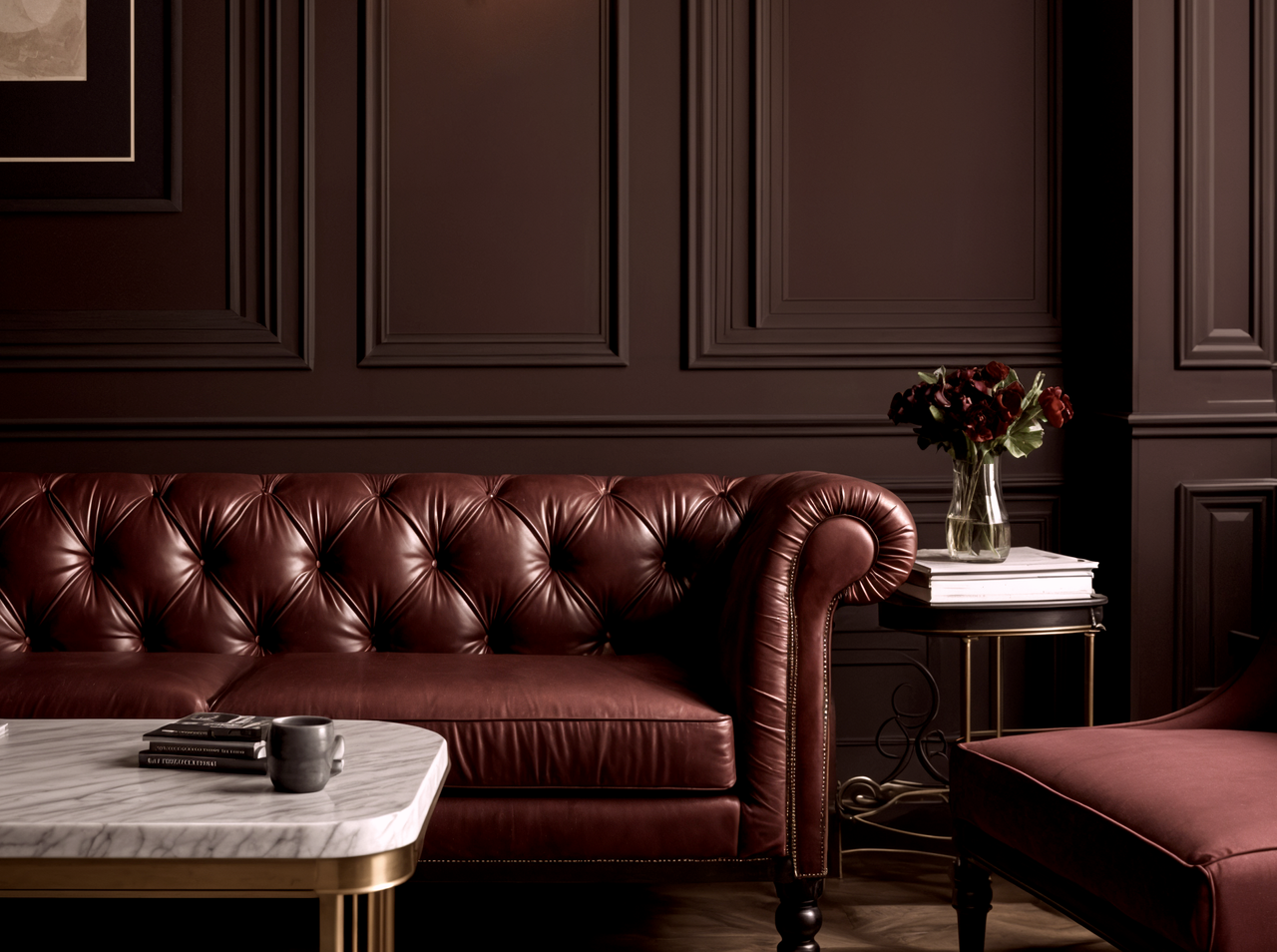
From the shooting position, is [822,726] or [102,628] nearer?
[822,726]

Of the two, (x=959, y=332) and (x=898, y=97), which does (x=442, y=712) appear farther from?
(x=898, y=97)

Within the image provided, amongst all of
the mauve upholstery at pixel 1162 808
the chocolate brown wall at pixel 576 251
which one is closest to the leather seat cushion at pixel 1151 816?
the mauve upholstery at pixel 1162 808

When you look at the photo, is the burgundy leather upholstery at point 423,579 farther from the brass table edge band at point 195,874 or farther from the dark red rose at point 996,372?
the brass table edge band at point 195,874

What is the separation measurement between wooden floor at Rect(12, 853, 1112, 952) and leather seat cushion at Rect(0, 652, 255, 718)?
1.42 feet

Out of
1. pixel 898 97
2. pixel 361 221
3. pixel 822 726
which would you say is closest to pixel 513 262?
pixel 361 221

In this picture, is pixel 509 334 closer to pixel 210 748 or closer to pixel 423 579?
pixel 423 579

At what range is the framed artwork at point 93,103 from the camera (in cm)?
260

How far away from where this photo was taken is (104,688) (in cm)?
178

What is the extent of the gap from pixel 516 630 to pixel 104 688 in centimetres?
76

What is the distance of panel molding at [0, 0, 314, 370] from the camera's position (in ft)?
8.48

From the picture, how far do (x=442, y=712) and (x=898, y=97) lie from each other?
1820mm

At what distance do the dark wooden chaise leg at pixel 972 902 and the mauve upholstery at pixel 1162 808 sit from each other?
10cm

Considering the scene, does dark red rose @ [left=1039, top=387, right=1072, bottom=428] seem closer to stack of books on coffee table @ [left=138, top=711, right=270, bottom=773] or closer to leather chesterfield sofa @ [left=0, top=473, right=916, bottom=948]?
leather chesterfield sofa @ [left=0, top=473, right=916, bottom=948]

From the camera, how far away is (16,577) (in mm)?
2199
